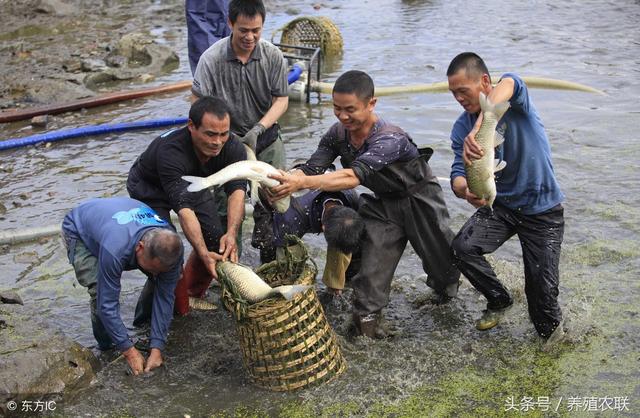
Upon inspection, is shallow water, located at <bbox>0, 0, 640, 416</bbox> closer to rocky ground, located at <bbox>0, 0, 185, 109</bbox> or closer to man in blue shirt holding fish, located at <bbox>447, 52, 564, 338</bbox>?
man in blue shirt holding fish, located at <bbox>447, 52, 564, 338</bbox>

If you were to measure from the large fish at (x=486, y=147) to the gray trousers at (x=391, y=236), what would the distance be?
2.82 ft

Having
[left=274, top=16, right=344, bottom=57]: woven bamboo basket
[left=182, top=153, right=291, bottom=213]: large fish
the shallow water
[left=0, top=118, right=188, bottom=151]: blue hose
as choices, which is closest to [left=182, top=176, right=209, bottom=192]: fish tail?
[left=182, top=153, right=291, bottom=213]: large fish

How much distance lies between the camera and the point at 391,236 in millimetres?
5262

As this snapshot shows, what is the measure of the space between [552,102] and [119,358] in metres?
7.86

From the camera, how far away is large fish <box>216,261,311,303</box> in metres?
4.28

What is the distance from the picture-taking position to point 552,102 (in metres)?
10.8

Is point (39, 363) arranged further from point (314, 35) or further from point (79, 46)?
point (79, 46)

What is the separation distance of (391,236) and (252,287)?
1.26 metres

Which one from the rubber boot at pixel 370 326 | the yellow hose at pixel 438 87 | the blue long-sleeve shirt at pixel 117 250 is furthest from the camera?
the yellow hose at pixel 438 87

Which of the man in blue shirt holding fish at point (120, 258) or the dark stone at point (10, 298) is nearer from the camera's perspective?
the man in blue shirt holding fish at point (120, 258)

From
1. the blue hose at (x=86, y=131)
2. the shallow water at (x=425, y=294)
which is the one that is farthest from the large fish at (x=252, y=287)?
the blue hose at (x=86, y=131)

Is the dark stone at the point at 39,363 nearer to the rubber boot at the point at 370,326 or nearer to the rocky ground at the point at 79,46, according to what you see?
the rubber boot at the point at 370,326

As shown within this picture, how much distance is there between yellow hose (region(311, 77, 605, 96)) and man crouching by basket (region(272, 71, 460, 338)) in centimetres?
603

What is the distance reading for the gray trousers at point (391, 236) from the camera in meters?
5.20
